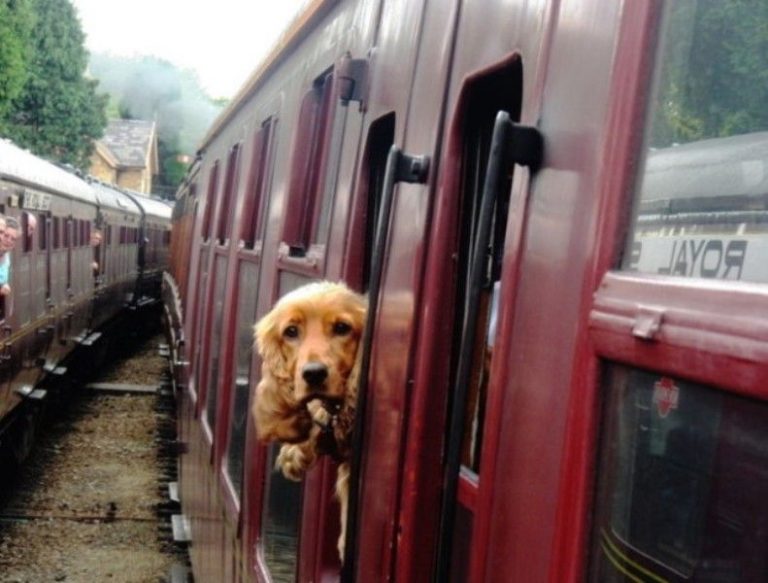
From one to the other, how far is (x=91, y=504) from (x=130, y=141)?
59.5m

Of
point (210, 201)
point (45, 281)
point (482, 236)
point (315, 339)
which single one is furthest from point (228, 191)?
point (45, 281)

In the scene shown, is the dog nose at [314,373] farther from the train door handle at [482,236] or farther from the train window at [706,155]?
the train window at [706,155]

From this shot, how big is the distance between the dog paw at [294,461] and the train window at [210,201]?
6046mm

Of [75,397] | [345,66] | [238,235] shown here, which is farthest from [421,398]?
[75,397]

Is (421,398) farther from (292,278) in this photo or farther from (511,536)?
(292,278)

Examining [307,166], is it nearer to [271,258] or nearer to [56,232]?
[271,258]

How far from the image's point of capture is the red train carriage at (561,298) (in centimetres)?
114

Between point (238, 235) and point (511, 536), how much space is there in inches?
160

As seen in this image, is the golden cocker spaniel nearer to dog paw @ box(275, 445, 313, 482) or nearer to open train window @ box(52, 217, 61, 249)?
dog paw @ box(275, 445, 313, 482)

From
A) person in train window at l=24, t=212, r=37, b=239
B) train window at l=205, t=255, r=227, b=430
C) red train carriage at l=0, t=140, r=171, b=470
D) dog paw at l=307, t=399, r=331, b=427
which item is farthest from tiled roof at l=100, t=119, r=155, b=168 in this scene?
dog paw at l=307, t=399, r=331, b=427

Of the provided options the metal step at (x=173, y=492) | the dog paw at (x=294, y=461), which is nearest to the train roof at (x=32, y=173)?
the metal step at (x=173, y=492)

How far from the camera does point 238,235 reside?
17.9 ft

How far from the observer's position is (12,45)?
1441 inches

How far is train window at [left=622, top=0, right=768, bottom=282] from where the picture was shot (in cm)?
121
